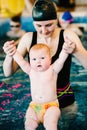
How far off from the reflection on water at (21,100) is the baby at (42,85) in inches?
28.0

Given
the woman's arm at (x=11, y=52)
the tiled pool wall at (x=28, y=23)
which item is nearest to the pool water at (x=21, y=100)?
the woman's arm at (x=11, y=52)

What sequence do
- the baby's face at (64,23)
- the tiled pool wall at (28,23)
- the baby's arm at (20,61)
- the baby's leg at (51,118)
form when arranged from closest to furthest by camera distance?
1. the baby's leg at (51,118)
2. the baby's arm at (20,61)
3. the baby's face at (64,23)
4. the tiled pool wall at (28,23)

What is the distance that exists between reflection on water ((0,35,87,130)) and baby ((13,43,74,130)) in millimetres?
712

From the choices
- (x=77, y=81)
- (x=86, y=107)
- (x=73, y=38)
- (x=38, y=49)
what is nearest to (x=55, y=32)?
(x=73, y=38)

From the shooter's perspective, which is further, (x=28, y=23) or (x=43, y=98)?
(x=28, y=23)

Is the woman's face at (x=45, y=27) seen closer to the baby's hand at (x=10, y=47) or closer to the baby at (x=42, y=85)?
the baby at (x=42, y=85)

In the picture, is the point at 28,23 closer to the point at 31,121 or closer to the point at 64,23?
the point at 64,23

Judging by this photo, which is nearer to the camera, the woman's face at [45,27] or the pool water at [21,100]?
the woman's face at [45,27]

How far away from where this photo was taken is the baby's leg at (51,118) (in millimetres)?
2607

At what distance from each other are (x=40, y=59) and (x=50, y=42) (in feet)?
1.31

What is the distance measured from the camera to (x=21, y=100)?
4336 millimetres

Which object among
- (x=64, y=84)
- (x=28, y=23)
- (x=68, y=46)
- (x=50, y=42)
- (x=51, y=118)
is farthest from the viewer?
(x=28, y=23)

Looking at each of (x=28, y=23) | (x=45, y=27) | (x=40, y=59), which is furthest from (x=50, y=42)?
(x=28, y=23)

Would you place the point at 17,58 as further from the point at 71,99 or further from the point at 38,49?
the point at 71,99
